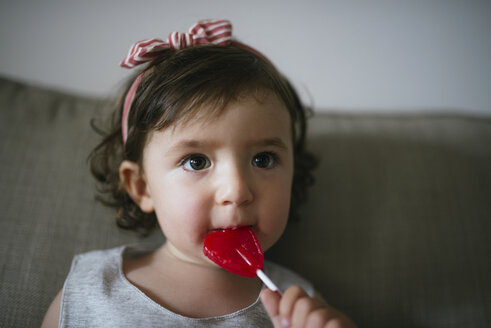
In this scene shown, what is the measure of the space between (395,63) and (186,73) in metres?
0.97

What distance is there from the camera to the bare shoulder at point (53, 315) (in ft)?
2.38

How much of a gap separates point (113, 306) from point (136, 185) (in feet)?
0.91

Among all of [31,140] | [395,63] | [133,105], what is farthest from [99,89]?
[395,63]

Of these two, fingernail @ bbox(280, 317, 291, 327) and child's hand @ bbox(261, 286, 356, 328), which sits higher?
child's hand @ bbox(261, 286, 356, 328)

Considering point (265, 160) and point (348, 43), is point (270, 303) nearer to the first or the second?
point (265, 160)

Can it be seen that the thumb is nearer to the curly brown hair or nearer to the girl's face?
the girl's face

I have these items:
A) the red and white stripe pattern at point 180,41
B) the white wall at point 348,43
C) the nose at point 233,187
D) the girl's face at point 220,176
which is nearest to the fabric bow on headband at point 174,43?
the red and white stripe pattern at point 180,41

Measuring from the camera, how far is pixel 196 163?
0.72 metres

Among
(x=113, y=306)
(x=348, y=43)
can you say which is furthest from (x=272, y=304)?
(x=348, y=43)

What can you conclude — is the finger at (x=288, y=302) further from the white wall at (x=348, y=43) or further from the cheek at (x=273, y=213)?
the white wall at (x=348, y=43)

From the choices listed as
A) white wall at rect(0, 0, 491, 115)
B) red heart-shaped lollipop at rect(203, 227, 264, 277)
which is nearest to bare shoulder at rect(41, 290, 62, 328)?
red heart-shaped lollipop at rect(203, 227, 264, 277)

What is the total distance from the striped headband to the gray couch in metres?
0.25

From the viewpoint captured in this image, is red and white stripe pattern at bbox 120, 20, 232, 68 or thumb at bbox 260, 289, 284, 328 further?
red and white stripe pattern at bbox 120, 20, 232, 68

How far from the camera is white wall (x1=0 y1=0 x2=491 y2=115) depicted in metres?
1.24
